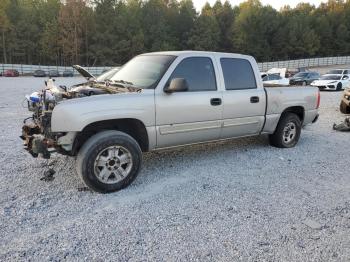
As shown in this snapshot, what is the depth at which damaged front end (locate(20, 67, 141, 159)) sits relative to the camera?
13.9 ft

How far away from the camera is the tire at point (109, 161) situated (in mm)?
4195

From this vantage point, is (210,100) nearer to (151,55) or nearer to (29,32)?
(151,55)

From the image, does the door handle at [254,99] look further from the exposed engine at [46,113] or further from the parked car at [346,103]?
the parked car at [346,103]

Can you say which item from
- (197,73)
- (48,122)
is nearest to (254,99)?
(197,73)

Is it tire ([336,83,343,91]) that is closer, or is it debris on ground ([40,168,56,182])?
debris on ground ([40,168,56,182])

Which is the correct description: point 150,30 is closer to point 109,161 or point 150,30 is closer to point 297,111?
point 297,111

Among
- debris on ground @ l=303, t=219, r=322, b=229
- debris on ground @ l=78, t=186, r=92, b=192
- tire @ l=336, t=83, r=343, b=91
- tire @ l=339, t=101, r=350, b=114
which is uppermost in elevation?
tire @ l=336, t=83, r=343, b=91

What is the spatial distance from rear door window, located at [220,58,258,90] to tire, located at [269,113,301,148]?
1.19 metres

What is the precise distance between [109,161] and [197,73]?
191cm

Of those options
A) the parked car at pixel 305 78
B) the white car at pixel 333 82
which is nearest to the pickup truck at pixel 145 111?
the white car at pixel 333 82

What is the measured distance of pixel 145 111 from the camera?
4.59m

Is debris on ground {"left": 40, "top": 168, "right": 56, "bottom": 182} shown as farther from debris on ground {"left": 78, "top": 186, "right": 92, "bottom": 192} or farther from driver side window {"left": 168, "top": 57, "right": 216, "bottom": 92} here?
driver side window {"left": 168, "top": 57, "right": 216, "bottom": 92}

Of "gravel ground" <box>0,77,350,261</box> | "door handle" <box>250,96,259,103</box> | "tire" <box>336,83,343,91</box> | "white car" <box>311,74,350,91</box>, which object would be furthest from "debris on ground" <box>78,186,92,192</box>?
"tire" <box>336,83,343,91</box>

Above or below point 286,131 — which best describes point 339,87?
above
